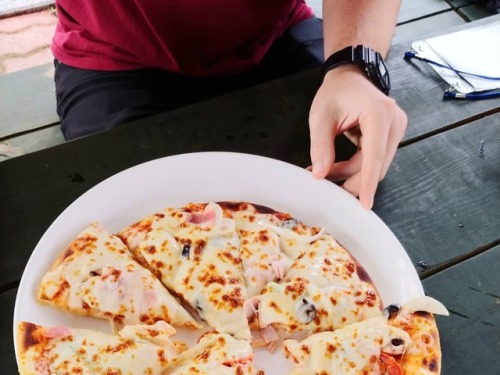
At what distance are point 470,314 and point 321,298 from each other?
0.92 ft

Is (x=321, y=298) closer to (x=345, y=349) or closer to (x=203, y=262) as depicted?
(x=345, y=349)

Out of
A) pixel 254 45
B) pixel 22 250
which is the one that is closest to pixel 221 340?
pixel 22 250

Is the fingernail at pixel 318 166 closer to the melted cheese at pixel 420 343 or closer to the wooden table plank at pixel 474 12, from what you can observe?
the melted cheese at pixel 420 343

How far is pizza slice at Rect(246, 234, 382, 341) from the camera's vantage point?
103 cm

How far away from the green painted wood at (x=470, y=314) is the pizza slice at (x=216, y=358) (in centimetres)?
35

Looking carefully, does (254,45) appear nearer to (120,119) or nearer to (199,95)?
(199,95)

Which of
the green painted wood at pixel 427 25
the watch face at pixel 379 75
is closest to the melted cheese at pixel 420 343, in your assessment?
the watch face at pixel 379 75

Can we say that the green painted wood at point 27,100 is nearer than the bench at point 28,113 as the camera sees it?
No

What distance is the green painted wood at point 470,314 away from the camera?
1.00 metres

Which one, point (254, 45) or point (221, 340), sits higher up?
point (254, 45)

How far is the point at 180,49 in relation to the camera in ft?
4.96

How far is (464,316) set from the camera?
1.06 meters

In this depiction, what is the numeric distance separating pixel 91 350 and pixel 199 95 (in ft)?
2.66

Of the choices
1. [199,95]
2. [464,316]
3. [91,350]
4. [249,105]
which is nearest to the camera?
[91,350]
